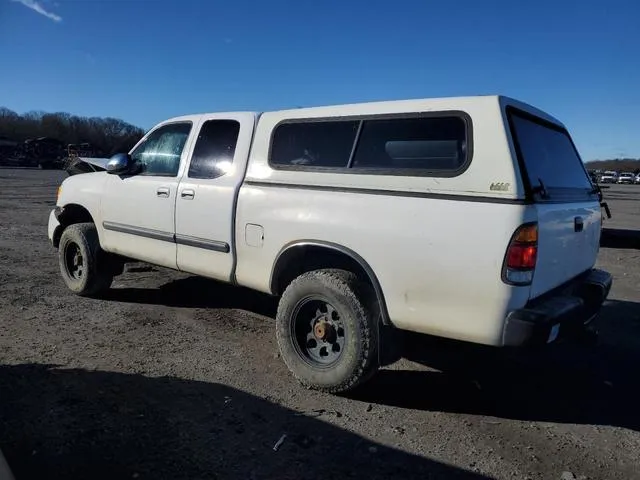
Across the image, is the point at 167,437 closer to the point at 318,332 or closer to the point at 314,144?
the point at 318,332

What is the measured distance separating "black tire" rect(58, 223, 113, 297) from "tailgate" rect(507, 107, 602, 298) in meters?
4.55

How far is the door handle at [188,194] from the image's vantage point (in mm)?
4543

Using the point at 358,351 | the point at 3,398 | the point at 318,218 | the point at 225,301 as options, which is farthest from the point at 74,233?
the point at 358,351

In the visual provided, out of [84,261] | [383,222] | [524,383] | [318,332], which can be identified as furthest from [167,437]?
[84,261]

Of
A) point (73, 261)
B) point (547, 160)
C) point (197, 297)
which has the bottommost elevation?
point (197, 297)

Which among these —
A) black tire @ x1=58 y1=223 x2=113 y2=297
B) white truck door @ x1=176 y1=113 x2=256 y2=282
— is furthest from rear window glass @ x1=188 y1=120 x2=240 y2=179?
black tire @ x1=58 y1=223 x2=113 y2=297

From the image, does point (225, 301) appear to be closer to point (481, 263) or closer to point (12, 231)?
point (481, 263)

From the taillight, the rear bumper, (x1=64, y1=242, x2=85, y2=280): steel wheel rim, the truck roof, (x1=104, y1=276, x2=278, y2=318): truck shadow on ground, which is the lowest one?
(x1=104, y1=276, x2=278, y2=318): truck shadow on ground

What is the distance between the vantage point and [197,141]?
15.7 feet

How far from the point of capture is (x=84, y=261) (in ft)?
18.4

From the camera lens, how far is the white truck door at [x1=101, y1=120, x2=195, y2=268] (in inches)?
191

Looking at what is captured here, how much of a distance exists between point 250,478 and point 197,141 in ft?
10.5

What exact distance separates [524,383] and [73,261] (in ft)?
16.5

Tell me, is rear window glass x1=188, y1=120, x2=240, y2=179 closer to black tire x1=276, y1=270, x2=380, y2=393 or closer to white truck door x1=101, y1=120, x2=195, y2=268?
white truck door x1=101, y1=120, x2=195, y2=268
